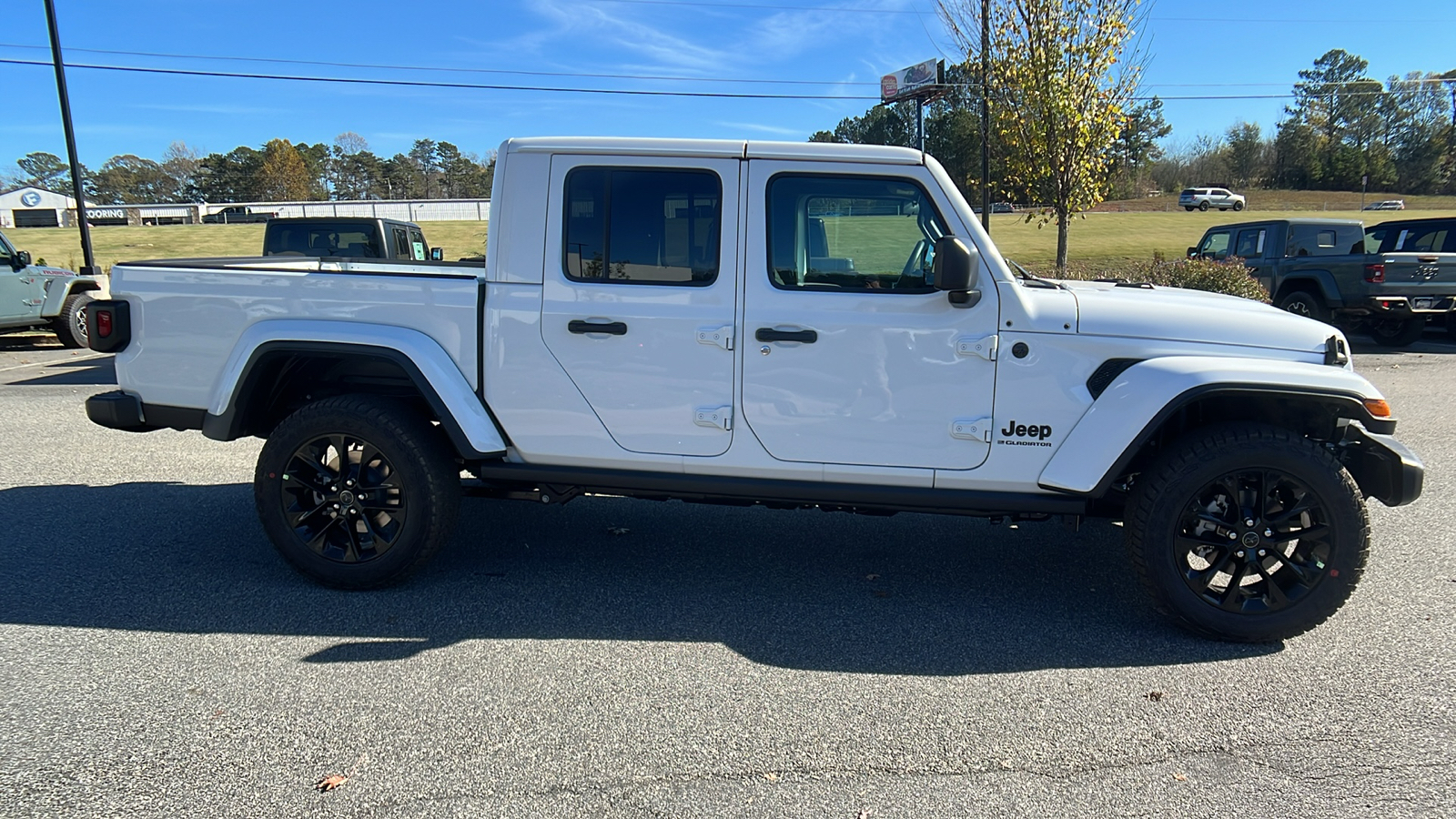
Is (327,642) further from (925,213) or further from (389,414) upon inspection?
(925,213)

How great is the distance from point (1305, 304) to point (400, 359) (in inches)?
545

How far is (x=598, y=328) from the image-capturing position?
3816mm

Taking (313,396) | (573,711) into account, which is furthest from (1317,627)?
(313,396)

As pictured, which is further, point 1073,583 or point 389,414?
point 1073,583

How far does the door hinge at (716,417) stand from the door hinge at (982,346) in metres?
1.03

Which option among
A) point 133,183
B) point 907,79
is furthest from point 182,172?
point 907,79

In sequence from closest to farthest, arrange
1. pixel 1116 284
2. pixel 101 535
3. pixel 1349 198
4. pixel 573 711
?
pixel 573 711 → pixel 1116 284 → pixel 101 535 → pixel 1349 198

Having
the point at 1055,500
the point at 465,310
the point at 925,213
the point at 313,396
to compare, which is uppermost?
the point at 925,213

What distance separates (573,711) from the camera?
3068mm

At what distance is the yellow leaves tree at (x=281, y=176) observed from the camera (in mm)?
98688

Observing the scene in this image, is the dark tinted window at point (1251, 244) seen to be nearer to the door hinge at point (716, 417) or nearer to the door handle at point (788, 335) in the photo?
the door handle at point (788, 335)

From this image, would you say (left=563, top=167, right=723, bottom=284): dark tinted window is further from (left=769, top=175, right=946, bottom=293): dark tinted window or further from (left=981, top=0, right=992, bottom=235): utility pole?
(left=981, top=0, right=992, bottom=235): utility pole

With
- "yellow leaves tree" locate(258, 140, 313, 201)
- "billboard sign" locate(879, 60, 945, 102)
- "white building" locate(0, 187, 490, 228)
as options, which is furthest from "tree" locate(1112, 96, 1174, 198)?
"yellow leaves tree" locate(258, 140, 313, 201)

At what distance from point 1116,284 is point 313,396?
13.7ft
